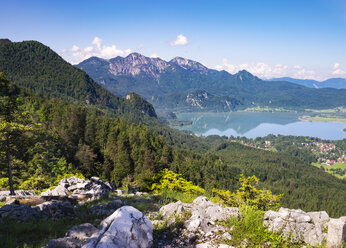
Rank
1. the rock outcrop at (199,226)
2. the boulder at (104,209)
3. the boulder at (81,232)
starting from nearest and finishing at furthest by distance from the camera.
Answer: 1. the boulder at (81,232)
2. the rock outcrop at (199,226)
3. the boulder at (104,209)

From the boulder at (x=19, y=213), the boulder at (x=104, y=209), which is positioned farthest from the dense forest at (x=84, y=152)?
the boulder at (x=104, y=209)

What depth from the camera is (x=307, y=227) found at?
26.2 feet

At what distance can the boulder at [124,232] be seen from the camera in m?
5.59

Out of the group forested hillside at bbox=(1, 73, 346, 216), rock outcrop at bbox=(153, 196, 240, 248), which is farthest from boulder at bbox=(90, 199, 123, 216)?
forested hillside at bbox=(1, 73, 346, 216)

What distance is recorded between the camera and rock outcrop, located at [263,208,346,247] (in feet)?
22.2

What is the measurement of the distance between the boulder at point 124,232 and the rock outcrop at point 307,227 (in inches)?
203

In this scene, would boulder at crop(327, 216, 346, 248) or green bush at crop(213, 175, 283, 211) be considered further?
green bush at crop(213, 175, 283, 211)

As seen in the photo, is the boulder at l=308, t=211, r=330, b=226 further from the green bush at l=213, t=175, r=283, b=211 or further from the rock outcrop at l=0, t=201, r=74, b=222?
the rock outcrop at l=0, t=201, r=74, b=222

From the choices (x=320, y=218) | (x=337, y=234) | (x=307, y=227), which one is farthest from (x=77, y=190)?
(x=337, y=234)

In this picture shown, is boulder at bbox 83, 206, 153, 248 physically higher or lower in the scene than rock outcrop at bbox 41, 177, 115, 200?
higher

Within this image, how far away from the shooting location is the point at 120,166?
47.3 meters

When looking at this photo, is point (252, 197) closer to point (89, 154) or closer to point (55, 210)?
point (55, 210)

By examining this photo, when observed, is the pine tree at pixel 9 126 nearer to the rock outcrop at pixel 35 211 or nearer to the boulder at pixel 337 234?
the rock outcrop at pixel 35 211

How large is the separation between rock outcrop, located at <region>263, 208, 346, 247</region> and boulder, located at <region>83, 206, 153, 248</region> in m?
5.15
